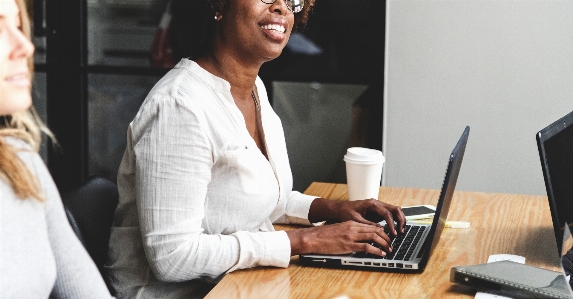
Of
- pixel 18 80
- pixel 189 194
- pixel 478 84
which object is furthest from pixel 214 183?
pixel 478 84

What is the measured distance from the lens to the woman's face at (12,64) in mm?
915

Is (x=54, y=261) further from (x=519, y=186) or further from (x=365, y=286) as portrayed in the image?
(x=519, y=186)

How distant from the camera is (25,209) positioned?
1.01 metres

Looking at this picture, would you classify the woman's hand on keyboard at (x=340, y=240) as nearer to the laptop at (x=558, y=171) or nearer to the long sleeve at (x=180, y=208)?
the long sleeve at (x=180, y=208)

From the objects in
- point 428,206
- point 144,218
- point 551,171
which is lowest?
point 428,206

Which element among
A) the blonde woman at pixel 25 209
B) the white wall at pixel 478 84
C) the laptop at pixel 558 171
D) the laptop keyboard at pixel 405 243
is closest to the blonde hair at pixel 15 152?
the blonde woman at pixel 25 209

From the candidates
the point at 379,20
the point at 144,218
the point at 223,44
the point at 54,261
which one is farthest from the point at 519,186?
the point at 54,261

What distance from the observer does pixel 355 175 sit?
1.96 metres

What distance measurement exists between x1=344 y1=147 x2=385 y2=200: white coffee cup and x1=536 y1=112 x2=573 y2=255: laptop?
0.53 meters

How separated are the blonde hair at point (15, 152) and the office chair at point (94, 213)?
402mm

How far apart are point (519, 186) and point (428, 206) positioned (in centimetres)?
124

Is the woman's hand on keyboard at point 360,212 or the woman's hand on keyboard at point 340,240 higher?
the woman's hand on keyboard at point 340,240

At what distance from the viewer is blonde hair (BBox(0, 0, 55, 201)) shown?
3.26ft

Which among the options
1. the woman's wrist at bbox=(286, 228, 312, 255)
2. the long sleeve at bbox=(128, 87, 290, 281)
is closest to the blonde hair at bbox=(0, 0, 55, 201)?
the long sleeve at bbox=(128, 87, 290, 281)
